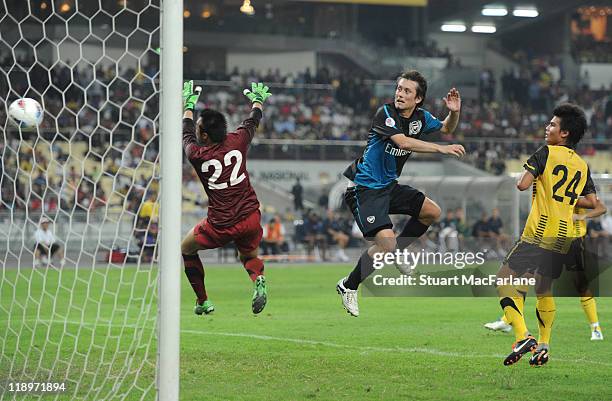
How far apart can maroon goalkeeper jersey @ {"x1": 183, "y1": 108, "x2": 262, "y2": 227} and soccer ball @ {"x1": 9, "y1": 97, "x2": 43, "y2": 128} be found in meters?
1.59

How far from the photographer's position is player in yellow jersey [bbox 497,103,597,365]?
29.2ft

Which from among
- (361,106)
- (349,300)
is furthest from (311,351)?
(361,106)

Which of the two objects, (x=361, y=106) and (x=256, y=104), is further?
(x=361, y=106)

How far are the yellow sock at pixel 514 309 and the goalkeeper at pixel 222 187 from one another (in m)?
2.14

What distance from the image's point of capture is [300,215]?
31984 millimetres

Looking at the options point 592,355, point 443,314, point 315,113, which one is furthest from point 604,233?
point 592,355

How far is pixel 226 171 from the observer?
29.7 ft

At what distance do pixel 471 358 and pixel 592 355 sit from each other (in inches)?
52.8

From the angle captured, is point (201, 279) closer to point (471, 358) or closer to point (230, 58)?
point (471, 358)

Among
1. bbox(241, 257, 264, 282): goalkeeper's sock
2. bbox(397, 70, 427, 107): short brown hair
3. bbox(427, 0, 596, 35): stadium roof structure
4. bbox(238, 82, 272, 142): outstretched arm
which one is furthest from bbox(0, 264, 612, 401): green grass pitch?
bbox(427, 0, 596, 35): stadium roof structure

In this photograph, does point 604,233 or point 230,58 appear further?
point 230,58

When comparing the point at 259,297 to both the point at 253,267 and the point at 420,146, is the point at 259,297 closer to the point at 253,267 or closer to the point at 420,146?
the point at 253,267

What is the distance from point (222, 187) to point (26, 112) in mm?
2460

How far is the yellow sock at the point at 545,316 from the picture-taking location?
9.09 metres
